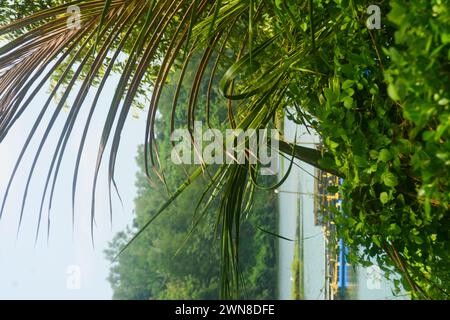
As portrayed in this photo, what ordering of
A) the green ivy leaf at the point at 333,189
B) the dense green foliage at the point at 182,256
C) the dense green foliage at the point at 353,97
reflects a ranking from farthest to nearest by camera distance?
the dense green foliage at the point at 182,256
the green ivy leaf at the point at 333,189
the dense green foliage at the point at 353,97

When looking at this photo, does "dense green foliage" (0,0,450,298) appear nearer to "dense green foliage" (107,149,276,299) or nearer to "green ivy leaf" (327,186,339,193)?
"green ivy leaf" (327,186,339,193)

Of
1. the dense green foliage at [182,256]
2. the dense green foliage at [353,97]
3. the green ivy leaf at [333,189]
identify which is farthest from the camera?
the dense green foliage at [182,256]

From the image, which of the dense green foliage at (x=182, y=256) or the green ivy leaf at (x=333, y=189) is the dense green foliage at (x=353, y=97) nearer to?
the green ivy leaf at (x=333, y=189)

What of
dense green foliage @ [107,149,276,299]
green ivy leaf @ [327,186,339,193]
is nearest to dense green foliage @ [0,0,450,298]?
green ivy leaf @ [327,186,339,193]

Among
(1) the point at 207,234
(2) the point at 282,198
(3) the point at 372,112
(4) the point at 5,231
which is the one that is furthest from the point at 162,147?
(3) the point at 372,112

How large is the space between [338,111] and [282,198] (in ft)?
12.3

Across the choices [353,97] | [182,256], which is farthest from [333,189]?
[182,256]

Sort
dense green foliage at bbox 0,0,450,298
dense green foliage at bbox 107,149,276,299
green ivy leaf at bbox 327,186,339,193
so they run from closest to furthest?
dense green foliage at bbox 0,0,450,298 < green ivy leaf at bbox 327,186,339,193 < dense green foliage at bbox 107,149,276,299

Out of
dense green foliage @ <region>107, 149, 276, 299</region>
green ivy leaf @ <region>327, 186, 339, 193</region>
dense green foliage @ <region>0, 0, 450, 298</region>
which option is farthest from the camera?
dense green foliage @ <region>107, 149, 276, 299</region>

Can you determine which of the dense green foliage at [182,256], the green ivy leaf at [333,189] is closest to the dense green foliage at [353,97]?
the green ivy leaf at [333,189]

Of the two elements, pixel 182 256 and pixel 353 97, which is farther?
pixel 182 256

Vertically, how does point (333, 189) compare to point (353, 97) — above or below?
below

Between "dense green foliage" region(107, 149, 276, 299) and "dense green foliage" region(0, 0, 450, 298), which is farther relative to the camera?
"dense green foliage" region(107, 149, 276, 299)

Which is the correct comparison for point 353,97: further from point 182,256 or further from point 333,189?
point 182,256
